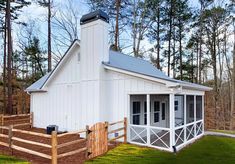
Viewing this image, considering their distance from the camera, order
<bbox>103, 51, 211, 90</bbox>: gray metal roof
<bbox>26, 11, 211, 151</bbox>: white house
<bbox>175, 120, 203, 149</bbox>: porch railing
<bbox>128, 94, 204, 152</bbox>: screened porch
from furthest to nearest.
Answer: <bbox>175, 120, 203, 149</bbox>: porch railing, <bbox>103, 51, 211, 90</bbox>: gray metal roof, <bbox>26, 11, 211, 151</bbox>: white house, <bbox>128, 94, 204, 152</bbox>: screened porch

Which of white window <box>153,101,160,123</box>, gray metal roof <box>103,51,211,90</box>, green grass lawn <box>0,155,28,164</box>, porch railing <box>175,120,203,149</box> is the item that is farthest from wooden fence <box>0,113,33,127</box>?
porch railing <box>175,120,203,149</box>

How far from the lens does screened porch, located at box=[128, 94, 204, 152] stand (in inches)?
378

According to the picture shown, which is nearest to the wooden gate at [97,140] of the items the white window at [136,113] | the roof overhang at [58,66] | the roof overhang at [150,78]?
the roof overhang at [150,78]

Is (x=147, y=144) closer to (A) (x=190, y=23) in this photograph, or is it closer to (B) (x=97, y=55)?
(B) (x=97, y=55)

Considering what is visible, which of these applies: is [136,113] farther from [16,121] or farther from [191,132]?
[16,121]

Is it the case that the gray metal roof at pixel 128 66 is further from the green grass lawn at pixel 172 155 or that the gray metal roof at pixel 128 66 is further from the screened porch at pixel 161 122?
the green grass lawn at pixel 172 155

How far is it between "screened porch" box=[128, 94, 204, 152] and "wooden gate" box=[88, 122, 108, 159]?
5.59 feet

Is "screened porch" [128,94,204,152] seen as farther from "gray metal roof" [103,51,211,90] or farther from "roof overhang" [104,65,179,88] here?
"gray metal roof" [103,51,211,90]

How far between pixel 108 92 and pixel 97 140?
297 centimetres

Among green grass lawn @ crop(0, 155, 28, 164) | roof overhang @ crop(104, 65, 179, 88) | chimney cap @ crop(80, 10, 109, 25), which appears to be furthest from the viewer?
chimney cap @ crop(80, 10, 109, 25)

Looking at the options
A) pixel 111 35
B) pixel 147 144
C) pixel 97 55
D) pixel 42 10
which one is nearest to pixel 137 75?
pixel 97 55

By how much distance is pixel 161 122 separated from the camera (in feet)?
44.9

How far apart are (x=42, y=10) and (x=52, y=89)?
15.2 m

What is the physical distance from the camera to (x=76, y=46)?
41.1 ft
